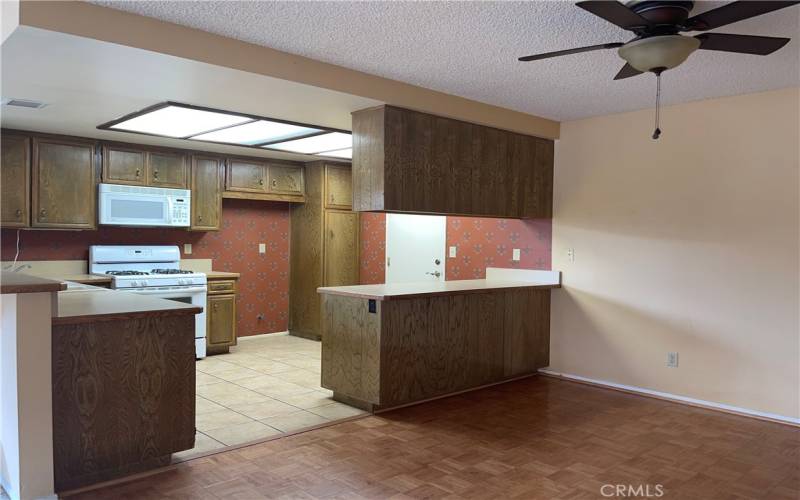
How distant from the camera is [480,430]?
372 centimetres

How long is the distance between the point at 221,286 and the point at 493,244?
2.83 meters

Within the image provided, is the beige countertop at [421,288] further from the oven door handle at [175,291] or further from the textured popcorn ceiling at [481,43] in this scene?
the oven door handle at [175,291]

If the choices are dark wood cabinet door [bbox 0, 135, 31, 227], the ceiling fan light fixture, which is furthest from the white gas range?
the ceiling fan light fixture

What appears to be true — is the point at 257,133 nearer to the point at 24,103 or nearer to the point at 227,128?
the point at 227,128

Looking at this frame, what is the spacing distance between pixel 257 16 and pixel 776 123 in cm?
358

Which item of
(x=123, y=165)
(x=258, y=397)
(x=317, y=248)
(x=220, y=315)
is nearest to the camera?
(x=258, y=397)

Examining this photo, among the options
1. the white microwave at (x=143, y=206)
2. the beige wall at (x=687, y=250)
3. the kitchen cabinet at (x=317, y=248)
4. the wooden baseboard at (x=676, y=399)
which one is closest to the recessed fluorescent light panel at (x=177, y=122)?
the white microwave at (x=143, y=206)

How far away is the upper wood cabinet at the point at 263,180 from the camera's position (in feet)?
21.0

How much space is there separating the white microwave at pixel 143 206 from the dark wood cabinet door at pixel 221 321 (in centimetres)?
86

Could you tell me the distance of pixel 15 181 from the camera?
4.94 meters

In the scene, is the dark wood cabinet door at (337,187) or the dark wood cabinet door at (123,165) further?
the dark wood cabinet door at (337,187)

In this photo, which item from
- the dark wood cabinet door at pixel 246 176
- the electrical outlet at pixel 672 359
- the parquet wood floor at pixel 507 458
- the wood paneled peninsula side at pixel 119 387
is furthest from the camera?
the dark wood cabinet door at pixel 246 176

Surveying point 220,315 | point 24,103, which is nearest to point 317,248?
point 220,315

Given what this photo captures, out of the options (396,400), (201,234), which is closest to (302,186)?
(201,234)
